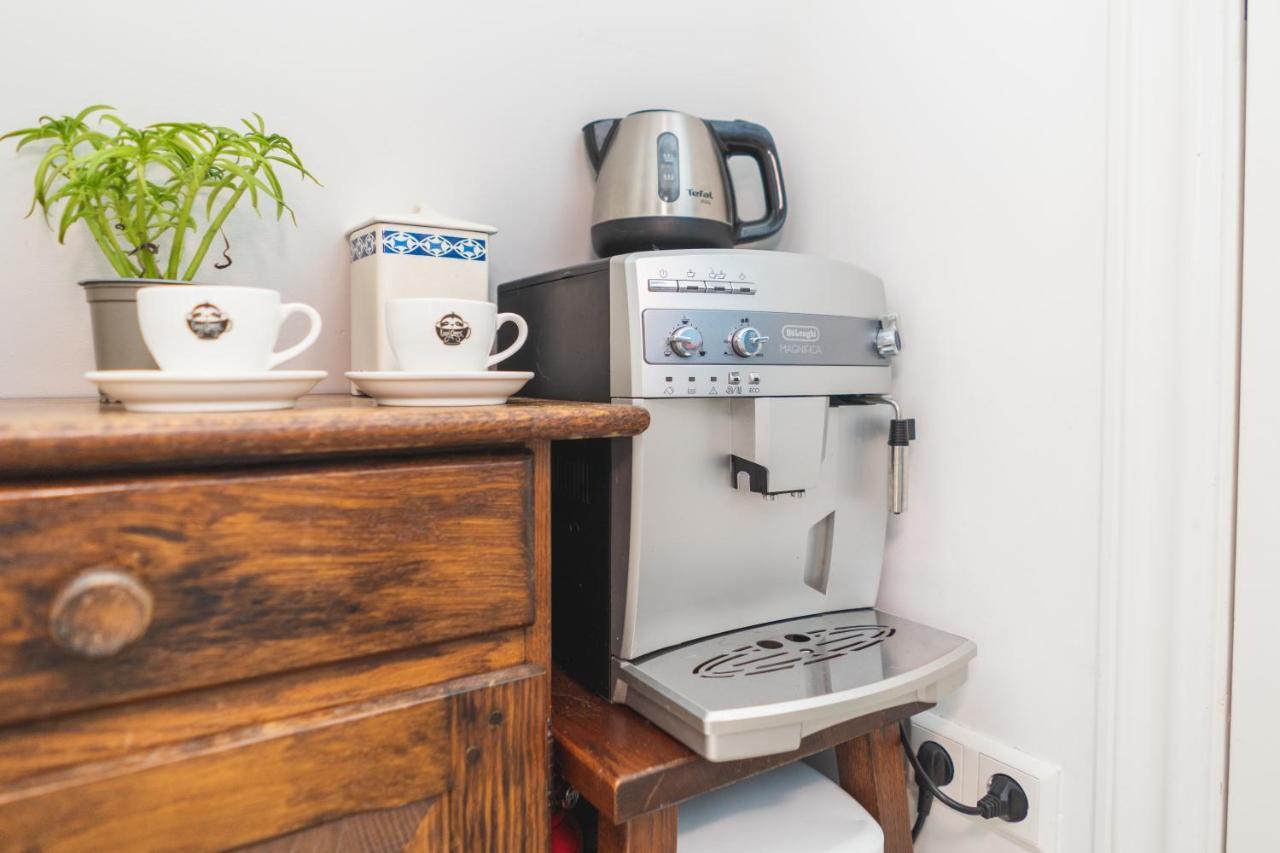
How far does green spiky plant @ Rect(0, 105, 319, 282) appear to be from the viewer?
63cm

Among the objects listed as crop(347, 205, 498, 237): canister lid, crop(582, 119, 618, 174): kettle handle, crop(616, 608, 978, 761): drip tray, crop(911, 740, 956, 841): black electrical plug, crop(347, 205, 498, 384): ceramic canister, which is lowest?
crop(911, 740, 956, 841): black electrical plug

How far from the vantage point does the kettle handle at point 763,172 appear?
922 mm

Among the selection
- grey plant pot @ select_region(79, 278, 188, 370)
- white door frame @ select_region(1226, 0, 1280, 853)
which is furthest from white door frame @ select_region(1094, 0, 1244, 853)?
grey plant pot @ select_region(79, 278, 188, 370)

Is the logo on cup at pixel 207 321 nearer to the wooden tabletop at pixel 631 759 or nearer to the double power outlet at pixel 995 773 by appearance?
the wooden tabletop at pixel 631 759

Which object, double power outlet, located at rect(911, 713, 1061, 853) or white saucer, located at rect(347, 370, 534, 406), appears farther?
double power outlet, located at rect(911, 713, 1061, 853)

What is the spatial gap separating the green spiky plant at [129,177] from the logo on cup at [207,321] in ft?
0.78

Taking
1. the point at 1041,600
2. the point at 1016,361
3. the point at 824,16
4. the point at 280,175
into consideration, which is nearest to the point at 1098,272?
the point at 1016,361

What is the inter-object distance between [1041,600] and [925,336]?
12.0 inches

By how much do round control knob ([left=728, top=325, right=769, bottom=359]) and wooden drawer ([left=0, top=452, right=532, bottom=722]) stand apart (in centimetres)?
26

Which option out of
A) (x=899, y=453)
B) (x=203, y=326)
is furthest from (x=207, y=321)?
(x=899, y=453)

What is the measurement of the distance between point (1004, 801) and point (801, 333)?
1.73 ft

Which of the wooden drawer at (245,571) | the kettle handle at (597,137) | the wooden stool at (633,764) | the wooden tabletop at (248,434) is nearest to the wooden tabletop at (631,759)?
the wooden stool at (633,764)

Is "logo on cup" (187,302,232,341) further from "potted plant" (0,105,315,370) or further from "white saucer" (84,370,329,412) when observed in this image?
"potted plant" (0,105,315,370)

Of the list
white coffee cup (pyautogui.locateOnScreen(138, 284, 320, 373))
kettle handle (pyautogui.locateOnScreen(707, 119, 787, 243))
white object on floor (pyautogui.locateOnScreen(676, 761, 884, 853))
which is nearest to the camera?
white coffee cup (pyautogui.locateOnScreen(138, 284, 320, 373))
